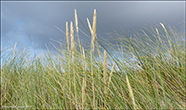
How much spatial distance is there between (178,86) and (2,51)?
3.39 meters

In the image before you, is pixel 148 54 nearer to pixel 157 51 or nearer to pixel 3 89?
pixel 157 51

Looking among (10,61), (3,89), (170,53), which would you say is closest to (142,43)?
(170,53)

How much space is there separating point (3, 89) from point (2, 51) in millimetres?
1276

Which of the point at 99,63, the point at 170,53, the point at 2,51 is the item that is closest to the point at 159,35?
the point at 170,53

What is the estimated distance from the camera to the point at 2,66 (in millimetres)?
2836

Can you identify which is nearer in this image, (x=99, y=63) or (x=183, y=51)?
(x=99, y=63)

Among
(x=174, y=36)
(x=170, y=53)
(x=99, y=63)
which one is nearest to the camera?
(x=99, y=63)

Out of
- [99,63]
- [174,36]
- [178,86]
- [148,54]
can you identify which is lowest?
[178,86]

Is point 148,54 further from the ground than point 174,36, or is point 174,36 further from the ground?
point 174,36

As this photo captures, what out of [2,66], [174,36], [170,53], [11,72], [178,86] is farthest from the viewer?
[2,66]

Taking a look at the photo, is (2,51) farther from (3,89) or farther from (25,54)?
(3,89)

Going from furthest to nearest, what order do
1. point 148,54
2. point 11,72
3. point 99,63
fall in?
point 11,72 < point 148,54 < point 99,63

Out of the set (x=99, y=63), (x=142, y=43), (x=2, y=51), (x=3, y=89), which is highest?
(x=2, y=51)

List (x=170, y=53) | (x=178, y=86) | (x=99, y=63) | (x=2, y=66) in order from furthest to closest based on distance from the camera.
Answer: (x=2, y=66), (x=170, y=53), (x=99, y=63), (x=178, y=86)
